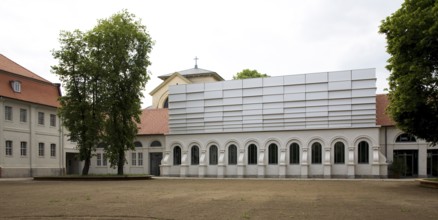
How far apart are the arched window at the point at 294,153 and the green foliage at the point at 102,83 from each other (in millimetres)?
14332

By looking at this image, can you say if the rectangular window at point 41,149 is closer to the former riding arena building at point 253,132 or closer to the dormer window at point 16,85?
the former riding arena building at point 253,132

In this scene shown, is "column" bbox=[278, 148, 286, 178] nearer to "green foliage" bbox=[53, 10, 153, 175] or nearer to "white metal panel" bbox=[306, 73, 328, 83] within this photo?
"white metal panel" bbox=[306, 73, 328, 83]

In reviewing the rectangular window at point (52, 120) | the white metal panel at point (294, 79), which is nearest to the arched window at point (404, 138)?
the white metal panel at point (294, 79)

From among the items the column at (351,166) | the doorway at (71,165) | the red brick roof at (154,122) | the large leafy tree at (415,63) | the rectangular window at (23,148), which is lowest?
the doorway at (71,165)

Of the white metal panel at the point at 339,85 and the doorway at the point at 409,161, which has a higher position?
the white metal panel at the point at 339,85

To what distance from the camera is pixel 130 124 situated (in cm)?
4091

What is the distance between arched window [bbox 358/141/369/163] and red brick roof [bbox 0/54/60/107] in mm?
29379

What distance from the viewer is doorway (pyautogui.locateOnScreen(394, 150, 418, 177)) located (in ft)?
135

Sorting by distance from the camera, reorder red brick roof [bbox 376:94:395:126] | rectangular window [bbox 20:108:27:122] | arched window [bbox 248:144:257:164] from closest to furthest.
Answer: red brick roof [bbox 376:94:395:126], arched window [bbox 248:144:257:164], rectangular window [bbox 20:108:27:122]

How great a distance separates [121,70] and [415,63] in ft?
79.7

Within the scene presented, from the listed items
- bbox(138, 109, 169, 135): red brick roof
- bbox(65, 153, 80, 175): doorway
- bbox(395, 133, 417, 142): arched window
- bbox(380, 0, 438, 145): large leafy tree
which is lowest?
bbox(65, 153, 80, 175): doorway

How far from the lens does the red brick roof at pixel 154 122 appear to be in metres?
51.0

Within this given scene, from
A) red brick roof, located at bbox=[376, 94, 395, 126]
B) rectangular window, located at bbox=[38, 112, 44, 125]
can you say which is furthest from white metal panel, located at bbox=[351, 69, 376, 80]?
rectangular window, located at bbox=[38, 112, 44, 125]

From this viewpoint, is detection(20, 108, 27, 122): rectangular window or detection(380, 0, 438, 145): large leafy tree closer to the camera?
detection(380, 0, 438, 145): large leafy tree
